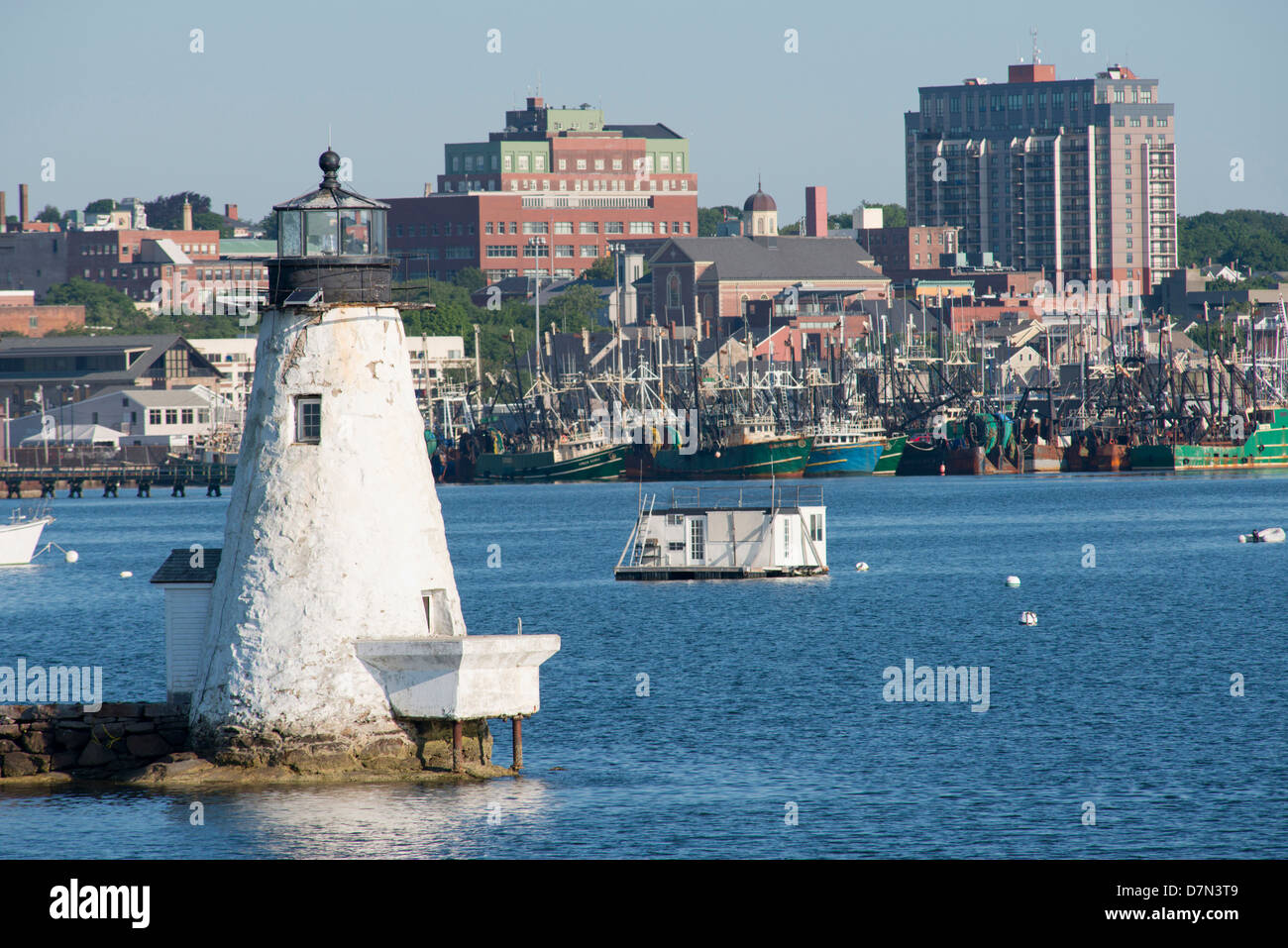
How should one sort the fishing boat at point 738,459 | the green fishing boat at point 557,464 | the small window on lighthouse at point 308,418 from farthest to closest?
the green fishing boat at point 557,464 → the fishing boat at point 738,459 → the small window on lighthouse at point 308,418

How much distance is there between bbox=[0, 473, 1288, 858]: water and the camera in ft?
93.7

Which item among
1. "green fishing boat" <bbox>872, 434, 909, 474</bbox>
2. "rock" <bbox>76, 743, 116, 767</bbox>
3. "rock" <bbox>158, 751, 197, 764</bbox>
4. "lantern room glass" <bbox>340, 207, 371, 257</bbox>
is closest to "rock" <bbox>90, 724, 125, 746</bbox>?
"rock" <bbox>76, 743, 116, 767</bbox>

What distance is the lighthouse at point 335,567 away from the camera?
28.5 meters

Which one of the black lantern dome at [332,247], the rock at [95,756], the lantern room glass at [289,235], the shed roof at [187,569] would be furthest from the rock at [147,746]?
the lantern room glass at [289,235]

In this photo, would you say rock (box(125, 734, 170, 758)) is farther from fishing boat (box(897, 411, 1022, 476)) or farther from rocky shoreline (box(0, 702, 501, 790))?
fishing boat (box(897, 411, 1022, 476))

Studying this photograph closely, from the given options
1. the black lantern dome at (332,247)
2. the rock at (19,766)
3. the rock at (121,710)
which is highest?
the black lantern dome at (332,247)

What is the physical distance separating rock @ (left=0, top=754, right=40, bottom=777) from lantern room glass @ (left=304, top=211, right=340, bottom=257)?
363 inches

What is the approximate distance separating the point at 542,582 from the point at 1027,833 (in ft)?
154

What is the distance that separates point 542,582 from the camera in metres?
75.8

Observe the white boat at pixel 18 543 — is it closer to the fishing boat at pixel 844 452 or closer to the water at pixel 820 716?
the water at pixel 820 716

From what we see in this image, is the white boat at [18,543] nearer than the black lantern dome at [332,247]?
No

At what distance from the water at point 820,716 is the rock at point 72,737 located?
1173mm

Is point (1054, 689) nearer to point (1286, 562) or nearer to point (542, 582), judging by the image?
point (542, 582)
